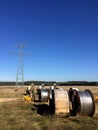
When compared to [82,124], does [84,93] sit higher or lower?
higher

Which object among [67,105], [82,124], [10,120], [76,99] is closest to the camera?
[82,124]

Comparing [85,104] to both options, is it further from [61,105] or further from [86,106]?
[61,105]

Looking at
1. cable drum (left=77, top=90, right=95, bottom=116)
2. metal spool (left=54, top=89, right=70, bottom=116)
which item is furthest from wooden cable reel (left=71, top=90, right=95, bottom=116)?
metal spool (left=54, top=89, right=70, bottom=116)

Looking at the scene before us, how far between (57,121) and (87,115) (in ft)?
8.94

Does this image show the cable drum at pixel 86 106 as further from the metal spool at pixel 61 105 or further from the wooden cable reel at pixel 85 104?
the metal spool at pixel 61 105

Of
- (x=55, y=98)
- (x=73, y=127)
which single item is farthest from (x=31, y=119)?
(x=73, y=127)

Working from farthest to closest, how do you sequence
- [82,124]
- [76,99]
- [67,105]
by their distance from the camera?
[76,99]
[67,105]
[82,124]

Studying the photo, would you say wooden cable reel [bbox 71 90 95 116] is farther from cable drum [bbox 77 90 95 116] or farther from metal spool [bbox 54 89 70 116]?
metal spool [bbox 54 89 70 116]

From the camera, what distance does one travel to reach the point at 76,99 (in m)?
16.0

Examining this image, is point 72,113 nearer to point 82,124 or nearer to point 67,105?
point 67,105

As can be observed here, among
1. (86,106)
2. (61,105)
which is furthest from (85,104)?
(61,105)

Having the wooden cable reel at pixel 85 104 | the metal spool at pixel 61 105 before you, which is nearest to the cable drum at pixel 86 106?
the wooden cable reel at pixel 85 104

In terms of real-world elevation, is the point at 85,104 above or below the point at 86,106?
above

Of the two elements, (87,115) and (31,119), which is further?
(87,115)
